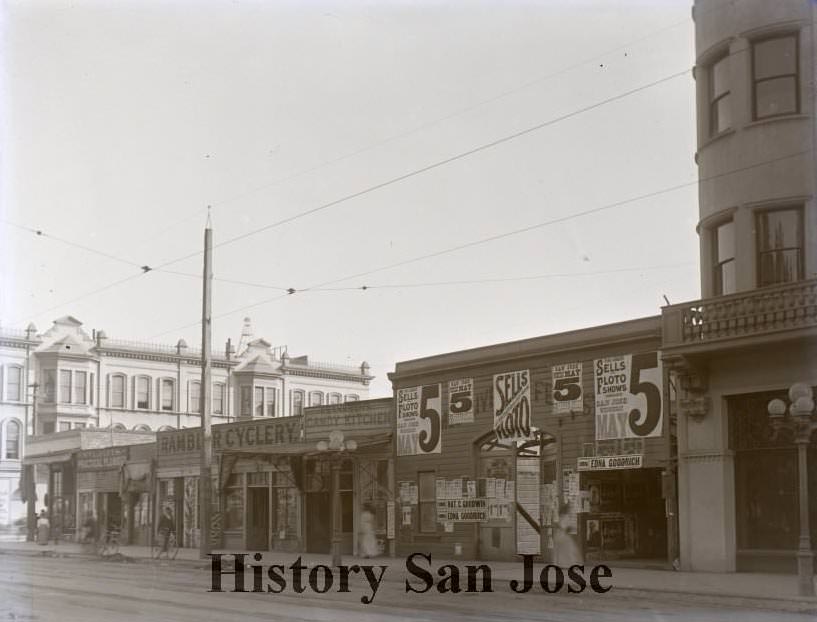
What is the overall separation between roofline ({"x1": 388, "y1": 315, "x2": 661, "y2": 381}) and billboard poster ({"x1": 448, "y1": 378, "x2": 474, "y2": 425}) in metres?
0.50

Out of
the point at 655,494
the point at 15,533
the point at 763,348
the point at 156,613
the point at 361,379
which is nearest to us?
the point at 156,613

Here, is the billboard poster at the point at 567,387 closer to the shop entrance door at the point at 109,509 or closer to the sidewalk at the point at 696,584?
the sidewalk at the point at 696,584

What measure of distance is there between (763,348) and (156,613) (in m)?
12.8

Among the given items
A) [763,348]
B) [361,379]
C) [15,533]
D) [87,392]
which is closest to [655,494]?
[763,348]

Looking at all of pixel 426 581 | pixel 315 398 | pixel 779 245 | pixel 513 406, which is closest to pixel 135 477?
pixel 513 406

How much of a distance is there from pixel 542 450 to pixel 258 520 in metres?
13.9

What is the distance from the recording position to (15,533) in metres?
63.2

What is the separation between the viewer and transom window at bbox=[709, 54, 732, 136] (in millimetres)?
24344

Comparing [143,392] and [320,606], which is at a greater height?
[143,392]

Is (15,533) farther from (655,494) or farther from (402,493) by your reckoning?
(655,494)

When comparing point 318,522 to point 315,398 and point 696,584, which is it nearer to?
point 696,584

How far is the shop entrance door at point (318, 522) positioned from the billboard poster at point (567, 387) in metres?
10.3

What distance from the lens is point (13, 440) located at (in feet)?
237

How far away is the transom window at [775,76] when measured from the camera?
23.1 metres
